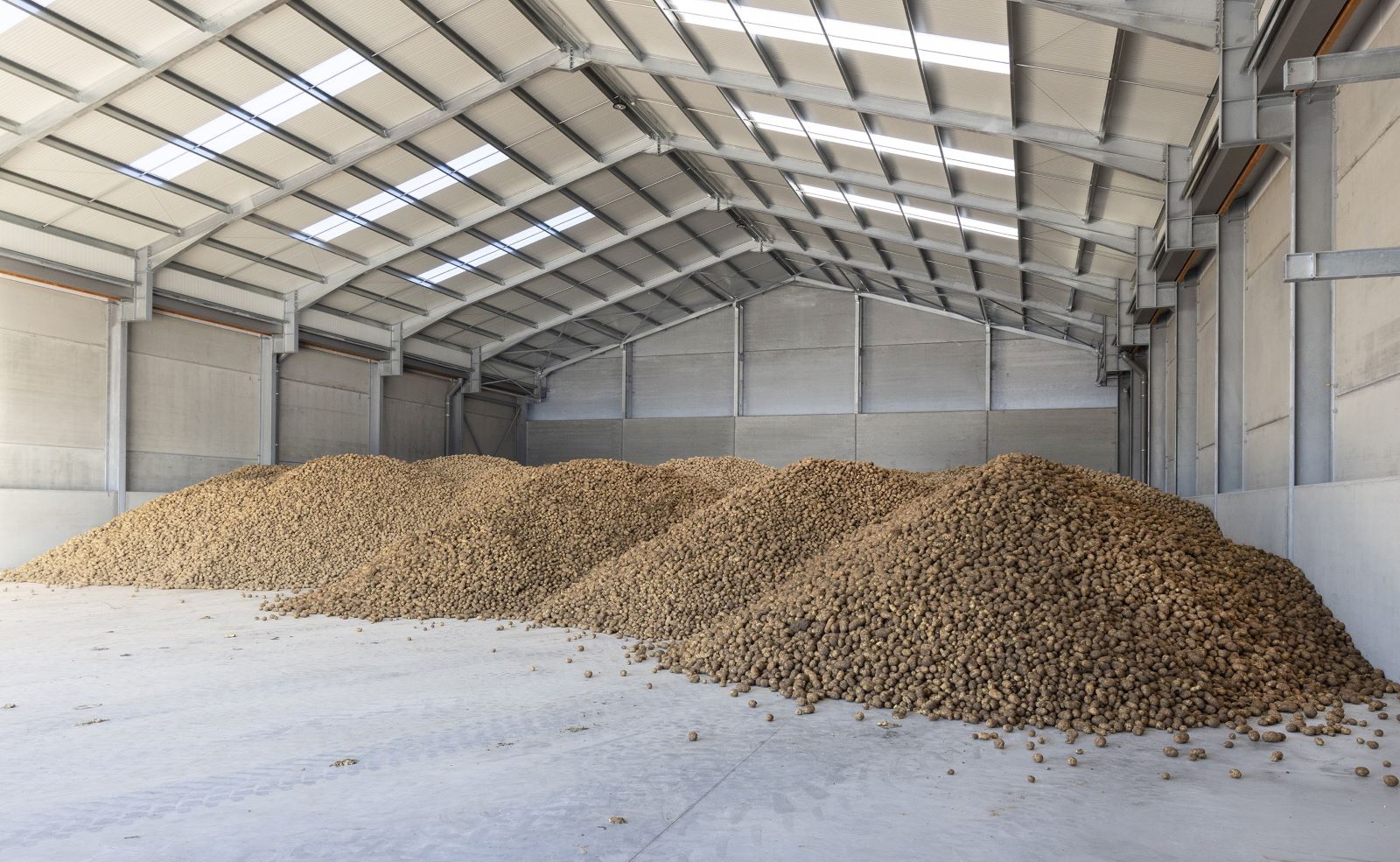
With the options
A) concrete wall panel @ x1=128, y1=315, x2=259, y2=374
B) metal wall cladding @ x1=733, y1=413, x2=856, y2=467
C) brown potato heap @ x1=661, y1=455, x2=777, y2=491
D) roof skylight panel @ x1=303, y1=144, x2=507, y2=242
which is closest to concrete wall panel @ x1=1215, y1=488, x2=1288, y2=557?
brown potato heap @ x1=661, y1=455, x2=777, y2=491

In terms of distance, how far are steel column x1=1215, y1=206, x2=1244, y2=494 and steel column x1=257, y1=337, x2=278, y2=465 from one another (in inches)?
855

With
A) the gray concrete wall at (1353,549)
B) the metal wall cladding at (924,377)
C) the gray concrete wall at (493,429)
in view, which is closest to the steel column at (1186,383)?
the gray concrete wall at (1353,549)

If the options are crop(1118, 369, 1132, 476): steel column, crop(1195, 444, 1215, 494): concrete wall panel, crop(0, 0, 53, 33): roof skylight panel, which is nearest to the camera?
crop(0, 0, 53, 33): roof skylight panel

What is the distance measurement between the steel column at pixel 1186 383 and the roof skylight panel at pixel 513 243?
14714 millimetres

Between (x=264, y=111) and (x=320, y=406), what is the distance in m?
11.3

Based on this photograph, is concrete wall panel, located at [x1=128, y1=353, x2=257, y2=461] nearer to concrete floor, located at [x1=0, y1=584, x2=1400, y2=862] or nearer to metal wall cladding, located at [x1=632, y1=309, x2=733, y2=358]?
concrete floor, located at [x1=0, y1=584, x2=1400, y2=862]

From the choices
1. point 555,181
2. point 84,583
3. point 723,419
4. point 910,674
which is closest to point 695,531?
point 910,674

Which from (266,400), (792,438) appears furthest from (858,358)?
(266,400)

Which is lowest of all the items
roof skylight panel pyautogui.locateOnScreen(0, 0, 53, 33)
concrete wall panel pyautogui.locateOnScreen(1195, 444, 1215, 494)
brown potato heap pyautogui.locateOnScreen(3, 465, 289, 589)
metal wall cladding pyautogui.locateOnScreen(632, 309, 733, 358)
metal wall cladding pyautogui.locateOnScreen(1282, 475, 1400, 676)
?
brown potato heap pyautogui.locateOnScreen(3, 465, 289, 589)

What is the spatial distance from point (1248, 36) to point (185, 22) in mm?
14255

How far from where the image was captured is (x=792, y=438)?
32312mm

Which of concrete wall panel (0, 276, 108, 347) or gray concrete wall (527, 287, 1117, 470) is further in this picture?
gray concrete wall (527, 287, 1117, 470)

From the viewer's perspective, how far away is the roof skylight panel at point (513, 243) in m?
24.5

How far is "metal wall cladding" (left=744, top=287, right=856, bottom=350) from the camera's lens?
3241 centimetres
